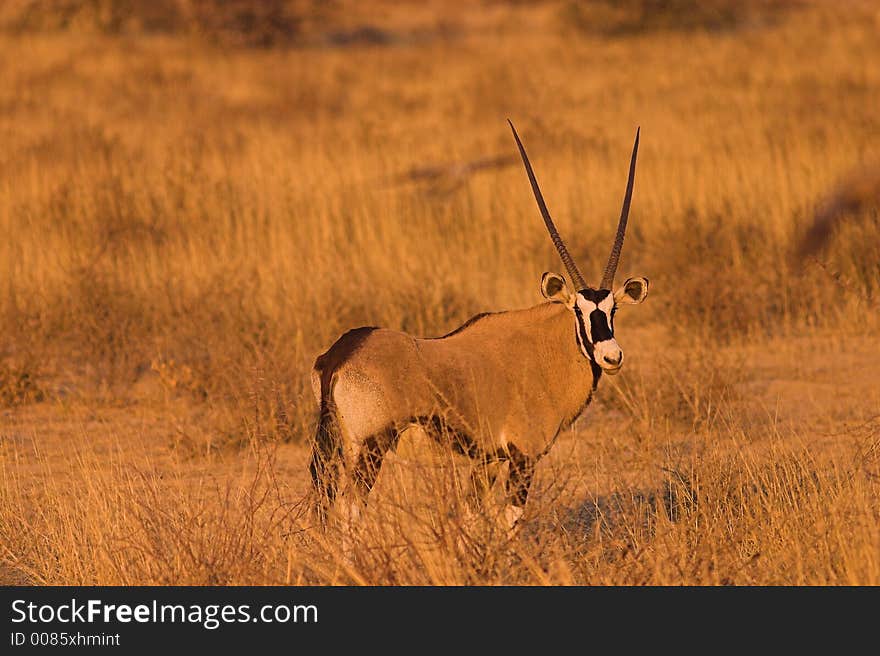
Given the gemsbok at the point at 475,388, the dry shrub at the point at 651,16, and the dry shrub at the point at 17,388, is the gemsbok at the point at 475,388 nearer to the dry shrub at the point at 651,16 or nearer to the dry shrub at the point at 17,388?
the dry shrub at the point at 17,388

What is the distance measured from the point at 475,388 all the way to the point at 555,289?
532 millimetres

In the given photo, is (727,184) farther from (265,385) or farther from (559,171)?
(265,385)

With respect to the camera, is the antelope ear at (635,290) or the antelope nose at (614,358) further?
the antelope ear at (635,290)

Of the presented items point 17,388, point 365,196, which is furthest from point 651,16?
point 17,388

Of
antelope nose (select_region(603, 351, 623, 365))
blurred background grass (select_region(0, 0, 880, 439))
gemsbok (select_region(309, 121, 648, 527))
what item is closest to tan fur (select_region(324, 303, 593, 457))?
gemsbok (select_region(309, 121, 648, 527))

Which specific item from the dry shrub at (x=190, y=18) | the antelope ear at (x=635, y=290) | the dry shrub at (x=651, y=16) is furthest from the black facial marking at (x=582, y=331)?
the dry shrub at (x=651, y=16)

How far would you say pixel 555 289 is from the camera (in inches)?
206

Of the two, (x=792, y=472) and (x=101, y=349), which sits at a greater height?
(x=101, y=349)

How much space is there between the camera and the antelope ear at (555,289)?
17.0ft

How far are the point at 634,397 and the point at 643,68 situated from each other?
45.2ft

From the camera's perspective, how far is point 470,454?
16.4 feet

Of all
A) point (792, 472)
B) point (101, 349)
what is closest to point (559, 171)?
point (101, 349)

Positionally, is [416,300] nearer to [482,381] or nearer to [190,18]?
[482,381]

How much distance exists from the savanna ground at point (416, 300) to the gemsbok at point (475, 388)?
15cm
